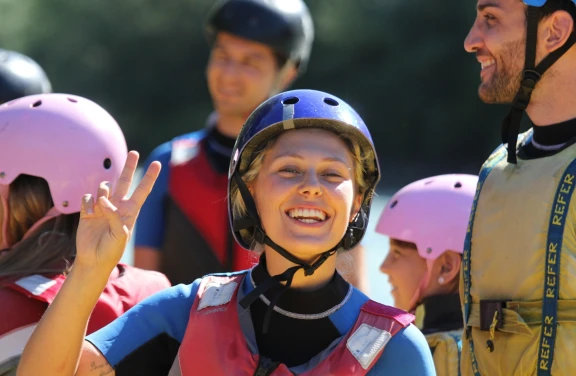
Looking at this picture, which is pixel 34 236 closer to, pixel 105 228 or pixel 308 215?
pixel 105 228

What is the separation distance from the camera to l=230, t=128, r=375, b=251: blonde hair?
12.4 ft

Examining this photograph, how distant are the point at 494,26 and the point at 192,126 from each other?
90.8 ft

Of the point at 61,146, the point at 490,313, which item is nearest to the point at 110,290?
the point at 61,146

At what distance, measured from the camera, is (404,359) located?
11.0 feet

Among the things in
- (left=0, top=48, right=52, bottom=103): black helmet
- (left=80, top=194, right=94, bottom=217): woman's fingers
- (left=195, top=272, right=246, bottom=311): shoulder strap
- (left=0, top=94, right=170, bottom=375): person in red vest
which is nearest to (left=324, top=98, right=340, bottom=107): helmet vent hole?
(left=195, top=272, right=246, bottom=311): shoulder strap

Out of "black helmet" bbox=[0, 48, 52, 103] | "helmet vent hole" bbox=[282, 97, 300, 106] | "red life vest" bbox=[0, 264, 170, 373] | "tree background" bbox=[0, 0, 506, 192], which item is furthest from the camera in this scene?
"tree background" bbox=[0, 0, 506, 192]

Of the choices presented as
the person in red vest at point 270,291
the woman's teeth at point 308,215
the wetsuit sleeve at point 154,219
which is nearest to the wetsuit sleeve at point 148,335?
the person in red vest at point 270,291

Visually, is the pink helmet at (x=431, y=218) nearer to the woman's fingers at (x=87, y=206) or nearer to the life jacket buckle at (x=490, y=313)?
the life jacket buckle at (x=490, y=313)

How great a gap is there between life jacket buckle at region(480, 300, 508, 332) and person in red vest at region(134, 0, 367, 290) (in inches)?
52.1

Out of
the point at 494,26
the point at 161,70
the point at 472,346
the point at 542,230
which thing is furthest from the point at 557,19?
the point at 161,70

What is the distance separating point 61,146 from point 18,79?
1750 mm

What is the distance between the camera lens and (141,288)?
4340mm

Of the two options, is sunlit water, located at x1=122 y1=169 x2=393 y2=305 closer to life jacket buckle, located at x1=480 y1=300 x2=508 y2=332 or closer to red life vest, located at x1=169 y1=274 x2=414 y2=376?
life jacket buckle, located at x1=480 y1=300 x2=508 y2=332

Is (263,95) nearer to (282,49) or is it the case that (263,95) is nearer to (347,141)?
(282,49)
